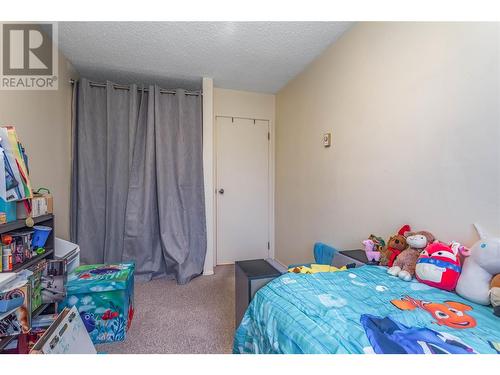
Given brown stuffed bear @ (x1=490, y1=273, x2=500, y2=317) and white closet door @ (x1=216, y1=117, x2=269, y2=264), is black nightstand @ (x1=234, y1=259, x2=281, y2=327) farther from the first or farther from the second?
white closet door @ (x1=216, y1=117, x2=269, y2=264)

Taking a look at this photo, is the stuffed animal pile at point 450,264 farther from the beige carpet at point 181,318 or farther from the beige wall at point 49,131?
the beige wall at point 49,131

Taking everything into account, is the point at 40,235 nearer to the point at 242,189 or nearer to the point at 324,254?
the point at 324,254

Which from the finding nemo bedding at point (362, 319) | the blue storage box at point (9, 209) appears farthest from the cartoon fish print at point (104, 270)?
the finding nemo bedding at point (362, 319)

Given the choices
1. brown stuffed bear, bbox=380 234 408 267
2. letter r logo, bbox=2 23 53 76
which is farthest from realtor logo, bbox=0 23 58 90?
brown stuffed bear, bbox=380 234 408 267

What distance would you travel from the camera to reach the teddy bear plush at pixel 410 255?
1.21m

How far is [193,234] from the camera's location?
9.20 feet

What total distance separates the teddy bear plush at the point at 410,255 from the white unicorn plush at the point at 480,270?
0.68 ft

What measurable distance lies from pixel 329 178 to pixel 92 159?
2463 mm

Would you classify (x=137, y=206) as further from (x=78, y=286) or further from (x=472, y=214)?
(x=472, y=214)

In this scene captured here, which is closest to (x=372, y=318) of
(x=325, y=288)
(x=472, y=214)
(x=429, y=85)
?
(x=325, y=288)

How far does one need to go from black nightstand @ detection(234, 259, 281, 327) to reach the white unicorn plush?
0.83 m

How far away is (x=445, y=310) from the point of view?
2.92 feet

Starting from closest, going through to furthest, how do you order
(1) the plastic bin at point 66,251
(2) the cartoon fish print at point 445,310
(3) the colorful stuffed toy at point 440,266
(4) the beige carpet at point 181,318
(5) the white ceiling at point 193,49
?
(2) the cartoon fish print at point 445,310 → (3) the colorful stuffed toy at point 440,266 → (4) the beige carpet at point 181,318 → (1) the plastic bin at point 66,251 → (5) the white ceiling at point 193,49

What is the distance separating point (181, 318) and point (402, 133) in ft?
6.79
